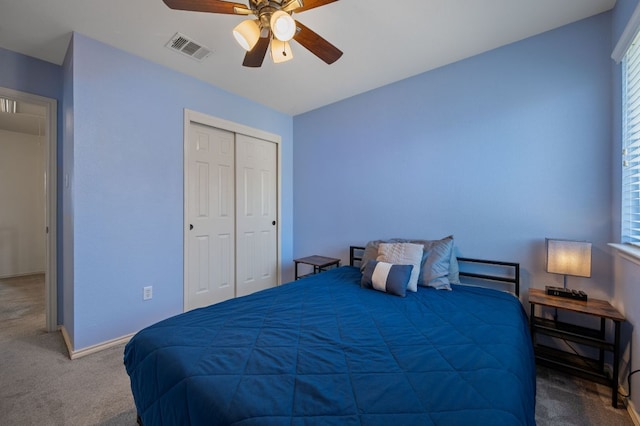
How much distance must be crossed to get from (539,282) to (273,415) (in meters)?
2.37

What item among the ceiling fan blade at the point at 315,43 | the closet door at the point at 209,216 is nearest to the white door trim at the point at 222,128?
the closet door at the point at 209,216

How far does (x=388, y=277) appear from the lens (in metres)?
2.11

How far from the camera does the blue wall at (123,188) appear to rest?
2.20m

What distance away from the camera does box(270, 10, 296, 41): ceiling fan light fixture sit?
140 centimetres

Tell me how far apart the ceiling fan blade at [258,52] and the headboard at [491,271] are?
2391mm

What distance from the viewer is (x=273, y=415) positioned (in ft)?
2.71

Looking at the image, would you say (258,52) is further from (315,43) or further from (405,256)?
(405,256)

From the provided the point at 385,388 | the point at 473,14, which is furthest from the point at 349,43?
the point at 385,388

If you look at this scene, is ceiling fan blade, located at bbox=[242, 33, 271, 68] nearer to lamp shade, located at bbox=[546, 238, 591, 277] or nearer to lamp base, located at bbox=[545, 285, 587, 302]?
lamp shade, located at bbox=[546, 238, 591, 277]

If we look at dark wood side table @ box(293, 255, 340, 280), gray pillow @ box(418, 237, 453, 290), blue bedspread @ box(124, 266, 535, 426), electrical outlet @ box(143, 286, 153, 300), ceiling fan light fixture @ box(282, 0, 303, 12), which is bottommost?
electrical outlet @ box(143, 286, 153, 300)

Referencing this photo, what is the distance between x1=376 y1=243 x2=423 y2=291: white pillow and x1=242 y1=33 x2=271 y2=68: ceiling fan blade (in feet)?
6.12

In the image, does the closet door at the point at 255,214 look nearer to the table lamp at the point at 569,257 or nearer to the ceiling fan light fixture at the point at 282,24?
the ceiling fan light fixture at the point at 282,24

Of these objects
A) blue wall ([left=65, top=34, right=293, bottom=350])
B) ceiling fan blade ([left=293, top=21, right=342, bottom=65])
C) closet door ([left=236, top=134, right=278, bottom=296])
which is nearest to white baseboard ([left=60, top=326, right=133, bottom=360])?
blue wall ([left=65, top=34, right=293, bottom=350])

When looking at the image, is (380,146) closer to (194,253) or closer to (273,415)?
(194,253)
